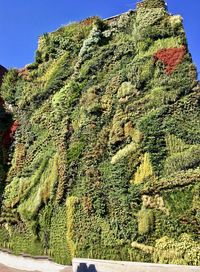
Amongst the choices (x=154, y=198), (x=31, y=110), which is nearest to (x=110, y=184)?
(x=154, y=198)

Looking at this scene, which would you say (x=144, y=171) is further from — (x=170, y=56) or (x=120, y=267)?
(x=170, y=56)

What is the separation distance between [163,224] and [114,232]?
166 cm

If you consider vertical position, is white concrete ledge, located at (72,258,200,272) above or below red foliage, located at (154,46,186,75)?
below

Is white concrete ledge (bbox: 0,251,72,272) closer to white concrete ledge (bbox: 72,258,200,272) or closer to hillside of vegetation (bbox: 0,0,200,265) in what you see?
hillside of vegetation (bbox: 0,0,200,265)

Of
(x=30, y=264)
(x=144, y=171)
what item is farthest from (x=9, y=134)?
(x=144, y=171)

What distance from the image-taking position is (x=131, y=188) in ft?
44.2

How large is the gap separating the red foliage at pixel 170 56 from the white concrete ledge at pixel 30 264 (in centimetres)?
726

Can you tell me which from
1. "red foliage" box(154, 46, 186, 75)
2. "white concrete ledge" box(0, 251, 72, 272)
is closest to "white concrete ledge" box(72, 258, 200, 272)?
"white concrete ledge" box(0, 251, 72, 272)

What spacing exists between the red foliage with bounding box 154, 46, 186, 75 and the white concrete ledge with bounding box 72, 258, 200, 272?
609 centimetres

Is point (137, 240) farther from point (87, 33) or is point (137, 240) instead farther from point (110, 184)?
point (87, 33)

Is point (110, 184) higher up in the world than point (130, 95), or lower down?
lower down

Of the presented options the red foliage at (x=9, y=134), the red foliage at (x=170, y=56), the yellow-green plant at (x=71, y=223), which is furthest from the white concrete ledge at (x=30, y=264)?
the red foliage at (x=170, y=56)

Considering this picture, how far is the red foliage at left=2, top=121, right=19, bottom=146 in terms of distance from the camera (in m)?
18.8

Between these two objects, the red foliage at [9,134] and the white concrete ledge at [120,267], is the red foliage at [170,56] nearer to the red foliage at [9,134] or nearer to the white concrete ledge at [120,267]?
the white concrete ledge at [120,267]
